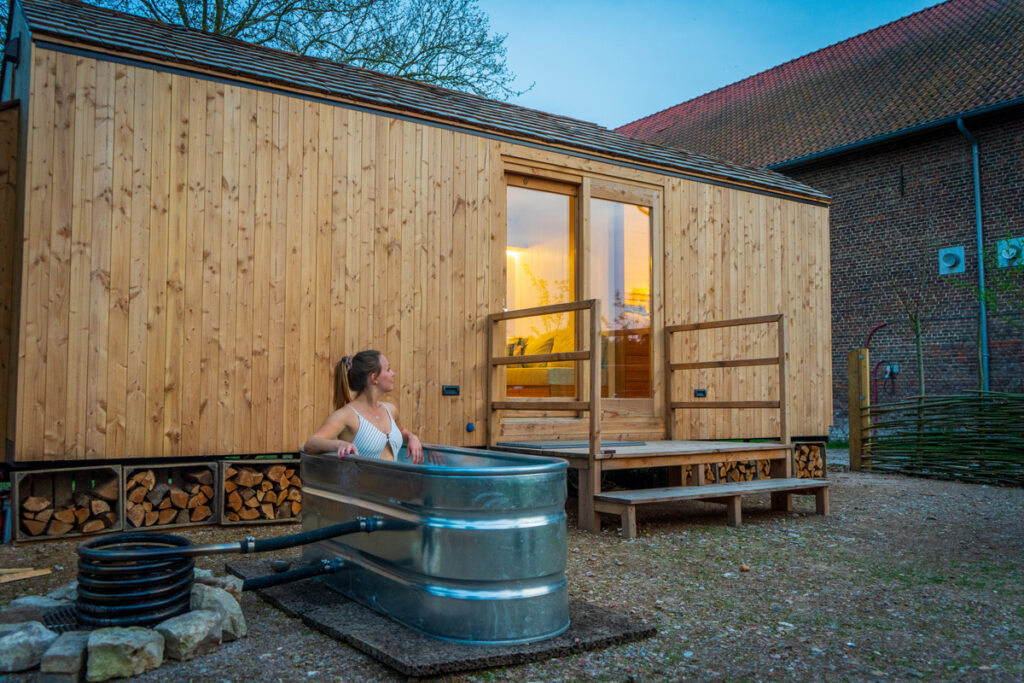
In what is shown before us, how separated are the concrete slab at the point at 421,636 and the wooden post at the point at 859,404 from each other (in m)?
7.35

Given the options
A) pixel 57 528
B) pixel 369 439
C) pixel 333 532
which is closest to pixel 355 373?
pixel 369 439

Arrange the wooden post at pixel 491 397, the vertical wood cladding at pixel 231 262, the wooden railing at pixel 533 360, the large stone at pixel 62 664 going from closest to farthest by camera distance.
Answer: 1. the large stone at pixel 62 664
2. the vertical wood cladding at pixel 231 262
3. the wooden railing at pixel 533 360
4. the wooden post at pixel 491 397

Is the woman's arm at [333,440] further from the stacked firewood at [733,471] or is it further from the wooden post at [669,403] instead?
the stacked firewood at [733,471]

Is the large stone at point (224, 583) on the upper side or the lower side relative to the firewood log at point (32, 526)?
lower

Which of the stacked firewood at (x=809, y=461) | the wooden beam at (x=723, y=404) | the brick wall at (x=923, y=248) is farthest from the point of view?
the brick wall at (x=923, y=248)

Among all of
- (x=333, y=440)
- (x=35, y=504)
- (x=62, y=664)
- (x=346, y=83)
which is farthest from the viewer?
(x=346, y=83)

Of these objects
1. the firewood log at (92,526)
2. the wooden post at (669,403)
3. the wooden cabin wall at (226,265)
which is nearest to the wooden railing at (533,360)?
the wooden cabin wall at (226,265)

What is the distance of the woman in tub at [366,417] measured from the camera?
4.10m

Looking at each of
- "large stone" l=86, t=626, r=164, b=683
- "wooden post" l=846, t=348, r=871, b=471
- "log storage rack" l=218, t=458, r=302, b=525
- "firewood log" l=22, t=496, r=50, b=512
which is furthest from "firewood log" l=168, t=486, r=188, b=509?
"wooden post" l=846, t=348, r=871, b=471

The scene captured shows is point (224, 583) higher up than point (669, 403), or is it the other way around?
point (669, 403)

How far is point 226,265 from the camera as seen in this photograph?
18.0ft

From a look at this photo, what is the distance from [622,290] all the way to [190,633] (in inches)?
206

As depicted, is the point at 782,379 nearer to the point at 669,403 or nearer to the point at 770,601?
the point at 669,403

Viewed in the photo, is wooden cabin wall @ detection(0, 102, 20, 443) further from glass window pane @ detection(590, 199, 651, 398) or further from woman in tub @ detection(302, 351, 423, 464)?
glass window pane @ detection(590, 199, 651, 398)
